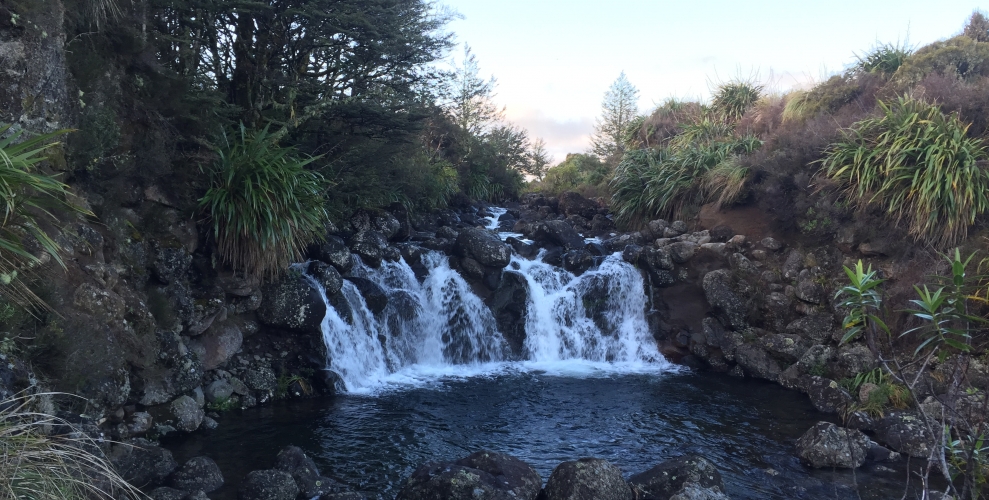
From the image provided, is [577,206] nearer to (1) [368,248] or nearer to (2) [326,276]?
(1) [368,248]

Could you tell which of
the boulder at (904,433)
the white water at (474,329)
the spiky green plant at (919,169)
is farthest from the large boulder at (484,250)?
the boulder at (904,433)

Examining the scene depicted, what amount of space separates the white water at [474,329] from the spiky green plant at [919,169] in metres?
4.64

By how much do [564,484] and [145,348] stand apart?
5.01m

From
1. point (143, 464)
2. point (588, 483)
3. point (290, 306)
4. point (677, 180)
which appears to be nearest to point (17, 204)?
point (143, 464)

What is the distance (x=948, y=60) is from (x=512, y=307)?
38.8ft

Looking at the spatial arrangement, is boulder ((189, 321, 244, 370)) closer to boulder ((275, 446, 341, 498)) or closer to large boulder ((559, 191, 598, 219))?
boulder ((275, 446, 341, 498))

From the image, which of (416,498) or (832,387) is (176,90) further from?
(832,387)

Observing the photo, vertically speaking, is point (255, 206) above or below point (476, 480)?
above

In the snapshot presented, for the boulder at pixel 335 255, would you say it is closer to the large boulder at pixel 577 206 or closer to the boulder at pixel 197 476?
the boulder at pixel 197 476

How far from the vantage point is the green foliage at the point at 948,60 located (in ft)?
48.0

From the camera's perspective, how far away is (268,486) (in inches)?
242

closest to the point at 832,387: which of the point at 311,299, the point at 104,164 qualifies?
the point at 311,299

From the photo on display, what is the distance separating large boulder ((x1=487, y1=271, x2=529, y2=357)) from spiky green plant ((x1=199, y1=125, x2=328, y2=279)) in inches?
176

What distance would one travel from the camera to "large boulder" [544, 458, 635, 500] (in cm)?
609
